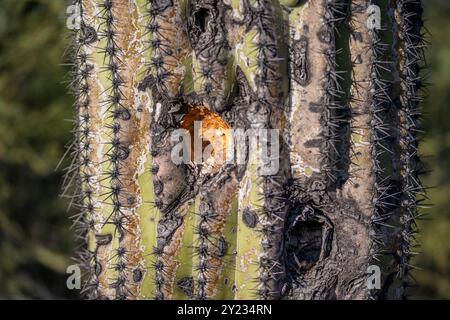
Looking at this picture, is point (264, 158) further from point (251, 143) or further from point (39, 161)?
point (39, 161)

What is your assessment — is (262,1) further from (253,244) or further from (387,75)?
(253,244)

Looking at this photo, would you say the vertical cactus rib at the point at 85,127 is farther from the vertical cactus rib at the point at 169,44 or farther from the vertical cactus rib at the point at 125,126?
the vertical cactus rib at the point at 169,44

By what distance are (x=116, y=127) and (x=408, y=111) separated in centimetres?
86

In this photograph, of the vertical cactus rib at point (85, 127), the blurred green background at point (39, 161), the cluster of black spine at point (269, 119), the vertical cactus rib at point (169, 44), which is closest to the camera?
the cluster of black spine at point (269, 119)

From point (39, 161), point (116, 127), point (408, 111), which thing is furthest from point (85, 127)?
point (39, 161)

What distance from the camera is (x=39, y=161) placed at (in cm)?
579

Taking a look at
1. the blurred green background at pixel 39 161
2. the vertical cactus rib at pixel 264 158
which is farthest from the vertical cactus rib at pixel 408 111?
the blurred green background at pixel 39 161

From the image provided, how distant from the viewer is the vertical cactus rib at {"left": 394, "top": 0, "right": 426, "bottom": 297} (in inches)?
101

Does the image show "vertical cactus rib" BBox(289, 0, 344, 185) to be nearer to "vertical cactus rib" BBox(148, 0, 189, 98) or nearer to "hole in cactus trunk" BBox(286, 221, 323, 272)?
"hole in cactus trunk" BBox(286, 221, 323, 272)

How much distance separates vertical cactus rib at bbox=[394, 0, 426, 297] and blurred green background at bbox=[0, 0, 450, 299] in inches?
112

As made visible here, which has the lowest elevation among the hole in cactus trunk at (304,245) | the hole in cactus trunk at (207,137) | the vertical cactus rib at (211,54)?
the hole in cactus trunk at (304,245)

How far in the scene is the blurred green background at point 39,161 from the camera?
5.67 meters
